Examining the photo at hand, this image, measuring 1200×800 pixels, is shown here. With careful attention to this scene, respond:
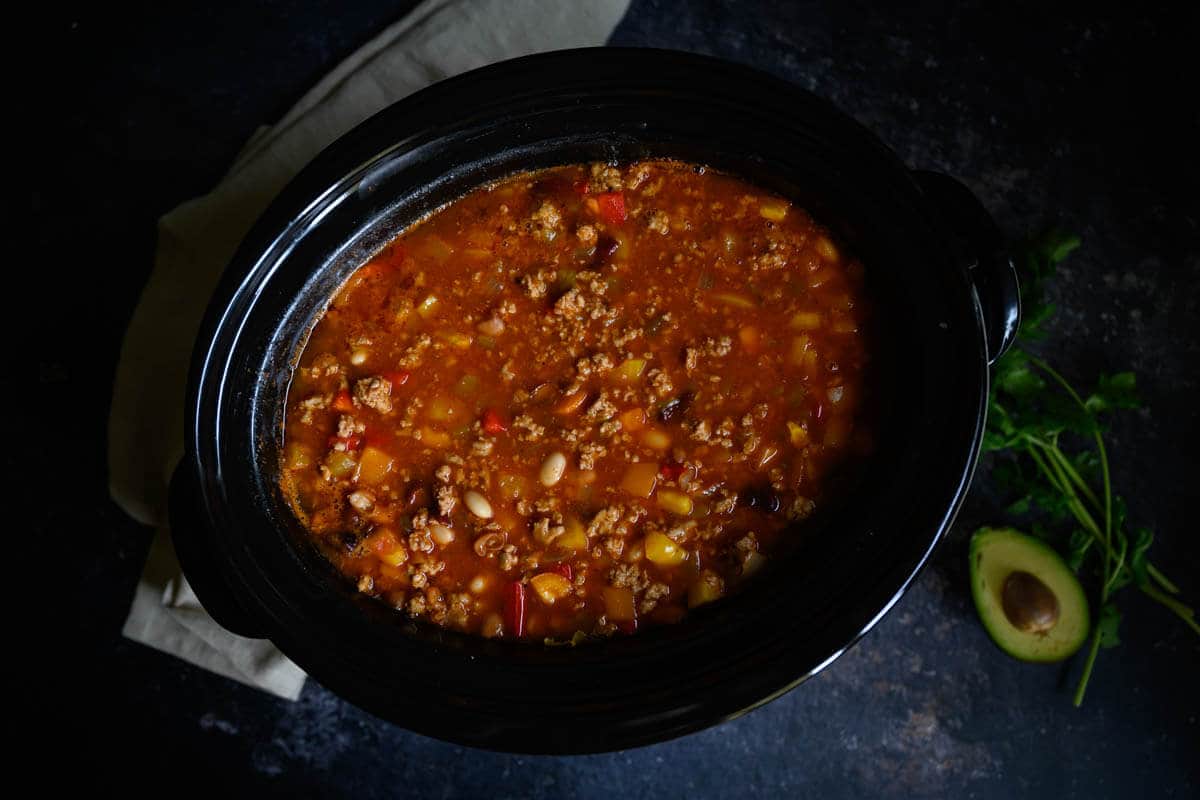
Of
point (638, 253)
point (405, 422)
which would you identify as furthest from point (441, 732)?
point (638, 253)

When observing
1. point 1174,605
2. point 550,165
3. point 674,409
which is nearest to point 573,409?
point 674,409

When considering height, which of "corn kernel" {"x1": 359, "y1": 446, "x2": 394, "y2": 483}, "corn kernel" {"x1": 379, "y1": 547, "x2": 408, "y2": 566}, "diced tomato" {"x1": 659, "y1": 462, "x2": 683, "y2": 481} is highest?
"corn kernel" {"x1": 359, "y1": 446, "x2": 394, "y2": 483}

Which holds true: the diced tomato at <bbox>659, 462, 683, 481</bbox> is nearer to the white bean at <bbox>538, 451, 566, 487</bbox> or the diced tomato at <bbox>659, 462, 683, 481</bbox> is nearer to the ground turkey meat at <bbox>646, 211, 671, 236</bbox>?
the white bean at <bbox>538, 451, 566, 487</bbox>

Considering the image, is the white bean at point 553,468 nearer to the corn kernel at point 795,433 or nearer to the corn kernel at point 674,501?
the corn kernel at point 674,501

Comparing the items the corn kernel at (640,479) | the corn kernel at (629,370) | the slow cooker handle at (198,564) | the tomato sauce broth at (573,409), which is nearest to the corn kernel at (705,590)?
the tomato sauce broth at (573,409)

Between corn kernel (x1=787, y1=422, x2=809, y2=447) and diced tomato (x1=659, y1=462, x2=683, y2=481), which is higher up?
diced tomato (x1=659, y1=462, x2=683, y2=481)

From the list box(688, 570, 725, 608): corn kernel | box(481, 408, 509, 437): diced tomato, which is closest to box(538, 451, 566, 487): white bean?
box(481, 408, 509, 437): diced tomato

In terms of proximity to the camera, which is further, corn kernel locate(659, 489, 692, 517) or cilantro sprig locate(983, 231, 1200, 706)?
cilantro sprig locate(983, 231, 1200, 706)

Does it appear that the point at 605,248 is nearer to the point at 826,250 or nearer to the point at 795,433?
the point at 826,250
